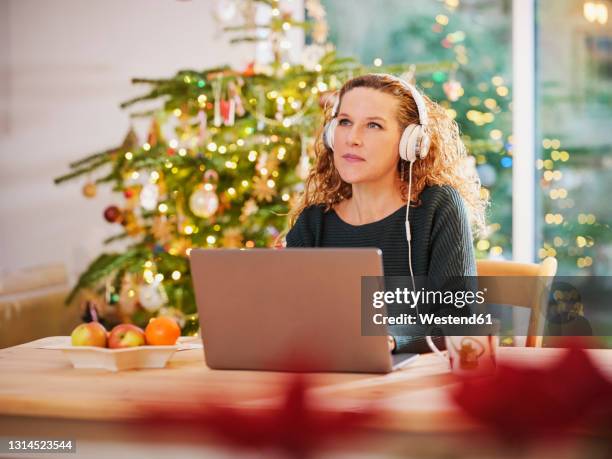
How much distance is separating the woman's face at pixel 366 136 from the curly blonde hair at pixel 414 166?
0.10ft

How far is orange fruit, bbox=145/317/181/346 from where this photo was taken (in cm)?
140

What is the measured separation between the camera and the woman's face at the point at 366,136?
6.06 ft

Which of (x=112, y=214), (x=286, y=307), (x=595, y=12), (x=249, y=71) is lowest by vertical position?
(x=112, y=214)

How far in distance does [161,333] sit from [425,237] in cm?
72

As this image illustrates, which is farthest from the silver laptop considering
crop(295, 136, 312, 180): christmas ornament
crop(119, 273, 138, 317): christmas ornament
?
crop(119, 273, 138, 317): christmas ornament

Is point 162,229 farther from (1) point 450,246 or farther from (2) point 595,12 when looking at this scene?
(2) point 595,12

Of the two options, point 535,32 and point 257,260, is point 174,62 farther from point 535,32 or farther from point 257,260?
point 257,260

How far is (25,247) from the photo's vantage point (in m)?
5.18

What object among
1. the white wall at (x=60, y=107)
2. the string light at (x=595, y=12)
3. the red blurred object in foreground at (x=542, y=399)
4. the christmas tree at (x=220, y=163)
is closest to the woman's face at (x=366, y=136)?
the red blurred object in foreground at (x=542, y=399)

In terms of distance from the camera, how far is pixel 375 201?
1.96 meters

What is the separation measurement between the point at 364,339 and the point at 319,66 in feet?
8.19

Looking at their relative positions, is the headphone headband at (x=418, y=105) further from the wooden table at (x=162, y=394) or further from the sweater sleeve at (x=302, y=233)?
the wooden table at (x=162, y=394)

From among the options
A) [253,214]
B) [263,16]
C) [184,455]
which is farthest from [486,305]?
[263,16]

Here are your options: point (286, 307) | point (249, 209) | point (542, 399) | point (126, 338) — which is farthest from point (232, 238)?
point (542, 399)
